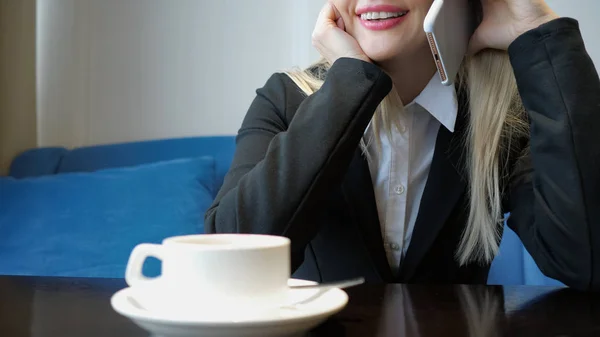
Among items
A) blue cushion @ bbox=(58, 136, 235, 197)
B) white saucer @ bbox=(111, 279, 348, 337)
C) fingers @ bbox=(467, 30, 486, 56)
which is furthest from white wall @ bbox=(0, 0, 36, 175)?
white saucer @ bbox=(111, 279, 348, 337)

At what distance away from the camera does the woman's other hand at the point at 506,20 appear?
88 cm

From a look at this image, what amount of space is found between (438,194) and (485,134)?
0.12 m

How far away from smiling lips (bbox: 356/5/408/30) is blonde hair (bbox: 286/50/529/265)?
4.5 inches

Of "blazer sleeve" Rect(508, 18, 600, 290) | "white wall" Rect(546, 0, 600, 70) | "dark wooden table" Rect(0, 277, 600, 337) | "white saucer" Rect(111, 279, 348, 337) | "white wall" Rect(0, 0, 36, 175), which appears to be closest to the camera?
"white saucer" Rect(111, 279, 348, 337)

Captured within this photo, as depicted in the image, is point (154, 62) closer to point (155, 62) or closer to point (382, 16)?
point (155, 62)

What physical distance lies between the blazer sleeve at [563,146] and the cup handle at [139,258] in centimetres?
54

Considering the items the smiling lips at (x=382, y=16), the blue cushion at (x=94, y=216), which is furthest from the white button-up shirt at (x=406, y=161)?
the blue cushion at (x=94, y=216)

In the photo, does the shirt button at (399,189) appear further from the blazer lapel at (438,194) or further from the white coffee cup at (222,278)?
the white coffee cup at (222,278)

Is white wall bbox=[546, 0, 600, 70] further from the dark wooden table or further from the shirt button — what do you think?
the dark wooden table

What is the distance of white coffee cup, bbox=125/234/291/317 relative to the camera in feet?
1.31

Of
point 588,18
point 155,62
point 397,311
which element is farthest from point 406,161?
point 155,62

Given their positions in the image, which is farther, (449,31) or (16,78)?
(16,78)

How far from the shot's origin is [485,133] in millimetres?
991

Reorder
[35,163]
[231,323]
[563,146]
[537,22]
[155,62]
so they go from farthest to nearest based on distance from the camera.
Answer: [155,62], [35,163], [537,22], [563,146], [231,323]
